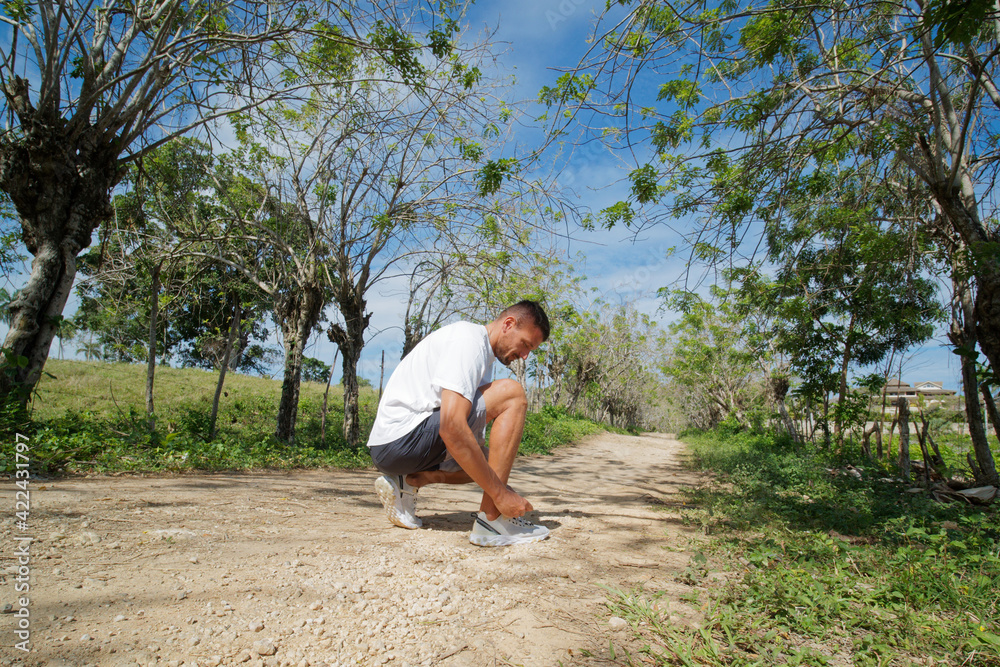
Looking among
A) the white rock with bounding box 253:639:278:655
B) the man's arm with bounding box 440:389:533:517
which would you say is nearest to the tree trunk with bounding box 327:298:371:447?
the man's arm with bounding box 440:389:533:517

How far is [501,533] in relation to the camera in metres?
2.40

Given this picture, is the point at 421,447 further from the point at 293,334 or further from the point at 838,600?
the point at 293,334

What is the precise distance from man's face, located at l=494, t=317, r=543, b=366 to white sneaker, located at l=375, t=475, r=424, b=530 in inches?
34.7

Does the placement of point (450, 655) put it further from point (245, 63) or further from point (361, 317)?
point (361, 317)

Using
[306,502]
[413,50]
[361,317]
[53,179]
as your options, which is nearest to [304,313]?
[361,317]

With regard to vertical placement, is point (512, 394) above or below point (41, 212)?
below

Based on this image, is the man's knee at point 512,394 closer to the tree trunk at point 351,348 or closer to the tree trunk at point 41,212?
the tree trunk at point 41,212

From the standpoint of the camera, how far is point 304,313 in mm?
7121

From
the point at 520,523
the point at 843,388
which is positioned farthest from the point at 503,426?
the point at 843,388

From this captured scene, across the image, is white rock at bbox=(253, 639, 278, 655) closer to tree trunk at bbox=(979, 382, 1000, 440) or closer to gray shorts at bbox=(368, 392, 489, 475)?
gray shorts at bbox=(368, 392, 489, 475)

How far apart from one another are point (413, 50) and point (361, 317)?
3.93 m

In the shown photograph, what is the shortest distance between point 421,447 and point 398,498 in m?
0.38

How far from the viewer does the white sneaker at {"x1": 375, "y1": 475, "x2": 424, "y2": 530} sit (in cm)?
259

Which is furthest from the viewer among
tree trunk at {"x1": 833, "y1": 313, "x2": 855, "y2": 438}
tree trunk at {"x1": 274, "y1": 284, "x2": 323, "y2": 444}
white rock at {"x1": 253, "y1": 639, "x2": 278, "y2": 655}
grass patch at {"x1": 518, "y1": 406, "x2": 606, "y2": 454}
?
grass patch at {"x1": 518, "y1": 406, "x2": 606, "y2": 454}
